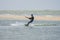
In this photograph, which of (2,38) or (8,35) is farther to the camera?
(8,35)

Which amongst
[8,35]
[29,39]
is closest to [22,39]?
[29,39]

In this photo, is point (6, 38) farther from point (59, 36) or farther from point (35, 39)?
point (59, 36)

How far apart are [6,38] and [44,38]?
7.44 ft

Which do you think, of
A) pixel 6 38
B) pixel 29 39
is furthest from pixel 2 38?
pixel 29 39

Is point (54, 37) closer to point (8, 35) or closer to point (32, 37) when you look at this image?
point (32, 37)

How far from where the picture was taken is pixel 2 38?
22359mm

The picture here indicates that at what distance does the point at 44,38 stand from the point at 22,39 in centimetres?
144

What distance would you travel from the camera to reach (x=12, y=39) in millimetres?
21938

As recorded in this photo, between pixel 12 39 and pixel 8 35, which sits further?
pixel 8 35

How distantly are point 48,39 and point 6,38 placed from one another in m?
2.47

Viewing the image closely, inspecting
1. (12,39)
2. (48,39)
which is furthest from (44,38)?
(12,39)

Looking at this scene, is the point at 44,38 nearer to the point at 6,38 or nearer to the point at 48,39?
the point at 48,39

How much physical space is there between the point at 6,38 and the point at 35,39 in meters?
1.72

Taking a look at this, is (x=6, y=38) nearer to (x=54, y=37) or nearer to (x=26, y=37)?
(x=26, y=37)
